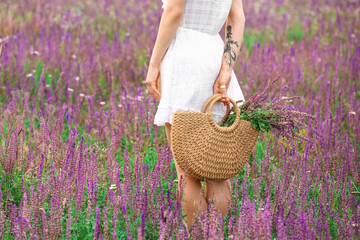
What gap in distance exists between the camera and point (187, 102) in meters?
2.38

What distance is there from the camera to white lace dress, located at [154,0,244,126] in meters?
2.38

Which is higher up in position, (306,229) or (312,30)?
(312,30)

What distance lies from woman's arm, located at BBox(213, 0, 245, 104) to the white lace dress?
0.04m

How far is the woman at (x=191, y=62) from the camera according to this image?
237 centimetres

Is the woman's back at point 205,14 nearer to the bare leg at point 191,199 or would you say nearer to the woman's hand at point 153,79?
the woman's hand at point 153,79

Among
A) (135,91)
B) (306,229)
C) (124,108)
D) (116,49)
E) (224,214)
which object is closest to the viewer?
(306,229)

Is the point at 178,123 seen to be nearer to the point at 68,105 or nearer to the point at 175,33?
the point at 175,33

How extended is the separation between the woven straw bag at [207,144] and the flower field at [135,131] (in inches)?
8.7

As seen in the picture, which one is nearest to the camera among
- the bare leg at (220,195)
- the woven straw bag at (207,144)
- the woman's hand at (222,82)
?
the woven straw bag at (207,144)

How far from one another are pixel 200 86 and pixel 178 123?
263 millimetres

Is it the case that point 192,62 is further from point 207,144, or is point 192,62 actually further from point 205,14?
point 207,144

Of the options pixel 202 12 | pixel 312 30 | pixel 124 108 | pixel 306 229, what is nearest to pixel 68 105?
pixel 124 108

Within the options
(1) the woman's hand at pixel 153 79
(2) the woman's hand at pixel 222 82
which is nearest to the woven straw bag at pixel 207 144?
(2) the woman's hand at pixel 222 82

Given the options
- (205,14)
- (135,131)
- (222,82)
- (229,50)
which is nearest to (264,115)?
(222,82)
